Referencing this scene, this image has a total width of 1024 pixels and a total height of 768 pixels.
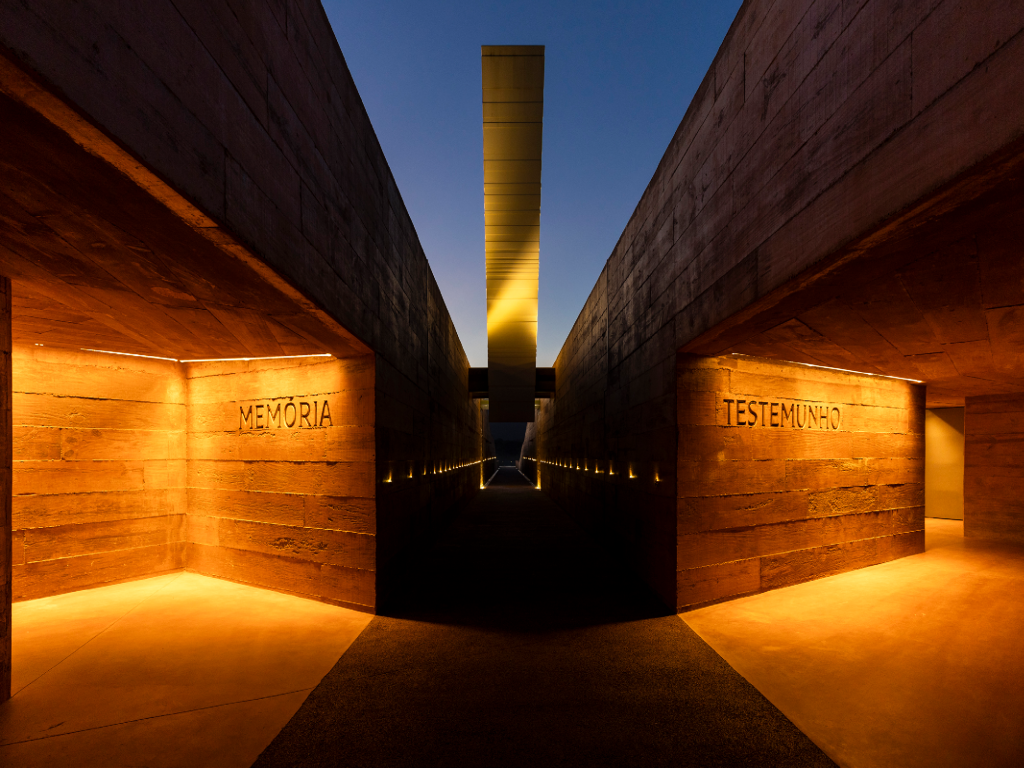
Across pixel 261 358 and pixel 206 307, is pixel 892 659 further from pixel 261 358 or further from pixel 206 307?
pixel 261 358

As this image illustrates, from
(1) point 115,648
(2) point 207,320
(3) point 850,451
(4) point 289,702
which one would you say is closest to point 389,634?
(4) point 289,702

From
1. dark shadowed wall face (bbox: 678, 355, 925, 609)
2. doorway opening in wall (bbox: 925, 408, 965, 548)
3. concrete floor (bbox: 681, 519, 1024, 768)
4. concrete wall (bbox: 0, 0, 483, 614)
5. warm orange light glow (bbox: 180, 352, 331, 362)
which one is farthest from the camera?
doorway opening in wall (bbox: 925, 408, 965, 548)

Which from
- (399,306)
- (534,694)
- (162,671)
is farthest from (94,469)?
(534,694)

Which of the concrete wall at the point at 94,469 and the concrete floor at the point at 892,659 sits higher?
the concrete wall at the point at 94,469

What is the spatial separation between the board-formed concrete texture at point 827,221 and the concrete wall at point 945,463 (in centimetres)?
535

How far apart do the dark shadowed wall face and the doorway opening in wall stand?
6573mm

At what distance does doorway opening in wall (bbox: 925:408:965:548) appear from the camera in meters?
12.9

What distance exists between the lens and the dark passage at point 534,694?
3381 mm

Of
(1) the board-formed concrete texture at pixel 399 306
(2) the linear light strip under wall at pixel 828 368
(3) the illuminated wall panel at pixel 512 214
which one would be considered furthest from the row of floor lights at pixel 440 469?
(2) the linear light strip under wall at pixel 828 368

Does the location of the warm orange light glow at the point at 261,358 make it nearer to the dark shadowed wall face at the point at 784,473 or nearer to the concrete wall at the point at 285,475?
the concrete wall at the point at 285,475

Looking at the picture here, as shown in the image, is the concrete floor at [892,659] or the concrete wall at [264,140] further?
the concrete floor at [892,659]

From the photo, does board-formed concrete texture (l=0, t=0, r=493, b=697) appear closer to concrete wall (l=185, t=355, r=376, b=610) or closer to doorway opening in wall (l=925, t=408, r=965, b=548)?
concrete wall (l=185, t=355, r=376, b=610)

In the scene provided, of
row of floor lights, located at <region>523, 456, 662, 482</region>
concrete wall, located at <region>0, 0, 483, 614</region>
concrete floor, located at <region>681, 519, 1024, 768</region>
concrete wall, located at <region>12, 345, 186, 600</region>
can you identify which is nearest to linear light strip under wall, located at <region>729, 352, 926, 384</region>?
row of floor lights, located at <region>523, 456, 662, 482</region>

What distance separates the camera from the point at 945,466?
13125 millimetres
